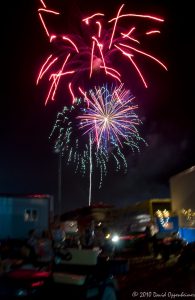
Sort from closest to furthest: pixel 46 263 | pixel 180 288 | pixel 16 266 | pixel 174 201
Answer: pixel 16 266
pixel 46 263
pixel 180 288
pixel 174 201

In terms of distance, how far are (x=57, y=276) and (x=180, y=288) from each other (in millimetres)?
5095

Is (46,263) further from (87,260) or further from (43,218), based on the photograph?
(43,218)

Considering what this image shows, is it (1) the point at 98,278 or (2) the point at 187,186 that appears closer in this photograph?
(1) the point at 98,278

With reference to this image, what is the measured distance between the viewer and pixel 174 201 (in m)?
29.9

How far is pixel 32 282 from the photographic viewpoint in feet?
24.1

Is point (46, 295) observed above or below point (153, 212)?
below

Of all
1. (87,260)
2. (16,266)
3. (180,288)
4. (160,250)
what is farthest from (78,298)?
(160,250)

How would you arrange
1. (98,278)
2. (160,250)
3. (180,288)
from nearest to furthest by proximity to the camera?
(98,278) → (180,288) → (160,250)

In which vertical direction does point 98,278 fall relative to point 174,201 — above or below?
below

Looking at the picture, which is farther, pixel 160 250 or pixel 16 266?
pixel 160 250

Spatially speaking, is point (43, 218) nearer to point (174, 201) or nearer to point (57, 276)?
point (174, 201)

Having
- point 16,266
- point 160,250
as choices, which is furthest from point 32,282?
point 160,250

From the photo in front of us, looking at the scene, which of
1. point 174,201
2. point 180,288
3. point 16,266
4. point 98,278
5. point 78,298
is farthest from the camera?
point 174,201

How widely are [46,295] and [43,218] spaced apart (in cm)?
2419
